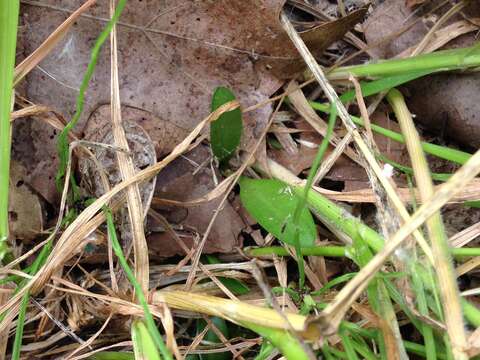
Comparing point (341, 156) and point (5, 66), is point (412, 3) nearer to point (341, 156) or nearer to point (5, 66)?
point (341, 156)

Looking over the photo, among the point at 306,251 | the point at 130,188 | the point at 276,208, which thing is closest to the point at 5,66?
the point at 130,188

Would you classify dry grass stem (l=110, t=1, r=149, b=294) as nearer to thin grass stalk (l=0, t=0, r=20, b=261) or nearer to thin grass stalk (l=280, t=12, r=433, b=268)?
thin grass stalk (l=0, t=0, r=20, b=261)

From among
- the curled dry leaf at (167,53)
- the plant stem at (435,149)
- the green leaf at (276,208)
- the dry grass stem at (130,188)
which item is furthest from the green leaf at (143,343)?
the plant stem at (435,149)

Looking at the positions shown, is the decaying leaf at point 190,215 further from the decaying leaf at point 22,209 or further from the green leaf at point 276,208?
the decaying leaf at point 22,209

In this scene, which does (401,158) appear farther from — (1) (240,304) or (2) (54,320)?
(2) (54,320)

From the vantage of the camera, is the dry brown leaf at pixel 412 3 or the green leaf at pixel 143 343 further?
the dry brown leaf at pixel 412 3

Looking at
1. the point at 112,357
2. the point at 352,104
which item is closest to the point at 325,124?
the point at 352,104

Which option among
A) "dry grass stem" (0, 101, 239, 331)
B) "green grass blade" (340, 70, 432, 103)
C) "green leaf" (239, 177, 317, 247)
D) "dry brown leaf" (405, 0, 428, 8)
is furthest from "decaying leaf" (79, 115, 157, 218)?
"dry brown leaf" (405, 0, 428, 8)
